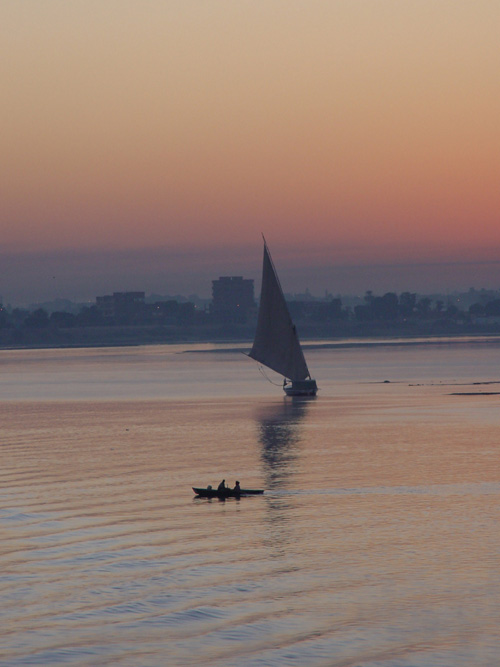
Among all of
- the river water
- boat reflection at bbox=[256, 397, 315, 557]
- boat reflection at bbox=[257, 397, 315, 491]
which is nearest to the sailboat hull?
boat reflection at bbox=[257, 397, 315, 491]

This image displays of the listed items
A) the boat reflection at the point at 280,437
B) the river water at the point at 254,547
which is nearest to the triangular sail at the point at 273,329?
the boat reflection at the point at 280,437

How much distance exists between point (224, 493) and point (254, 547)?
9.94 m

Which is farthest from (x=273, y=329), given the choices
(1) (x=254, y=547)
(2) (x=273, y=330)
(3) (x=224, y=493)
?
(1) (x=254, y=547)

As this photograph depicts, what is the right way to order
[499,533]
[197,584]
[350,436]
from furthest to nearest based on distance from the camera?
[350,436], [499,533], [197,584]

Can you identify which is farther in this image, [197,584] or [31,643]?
[197,584]

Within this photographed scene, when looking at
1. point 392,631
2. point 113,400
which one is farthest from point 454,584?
point 113,400

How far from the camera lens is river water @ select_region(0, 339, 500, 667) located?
2689 cm

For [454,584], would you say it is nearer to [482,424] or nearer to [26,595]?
[26,595]

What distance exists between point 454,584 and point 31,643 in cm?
1287

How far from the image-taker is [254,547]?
37.3m

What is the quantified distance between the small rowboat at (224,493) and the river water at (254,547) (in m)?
→ 0.60

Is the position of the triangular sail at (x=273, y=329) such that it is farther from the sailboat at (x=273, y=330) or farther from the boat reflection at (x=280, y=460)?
the boat reflection at (x=280, y=460)

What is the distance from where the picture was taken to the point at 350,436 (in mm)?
75625

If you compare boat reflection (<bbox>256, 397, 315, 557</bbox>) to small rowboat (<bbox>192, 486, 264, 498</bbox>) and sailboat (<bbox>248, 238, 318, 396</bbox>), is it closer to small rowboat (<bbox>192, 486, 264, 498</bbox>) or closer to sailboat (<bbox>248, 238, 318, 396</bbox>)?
small rowboat (<bbox>192, 486, 264, 498</bbox>)
